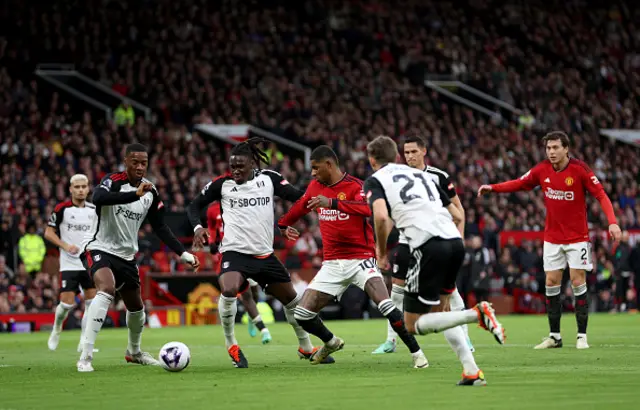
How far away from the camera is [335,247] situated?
12.1 metres

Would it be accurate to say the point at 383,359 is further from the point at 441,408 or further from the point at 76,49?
the point at 76,49

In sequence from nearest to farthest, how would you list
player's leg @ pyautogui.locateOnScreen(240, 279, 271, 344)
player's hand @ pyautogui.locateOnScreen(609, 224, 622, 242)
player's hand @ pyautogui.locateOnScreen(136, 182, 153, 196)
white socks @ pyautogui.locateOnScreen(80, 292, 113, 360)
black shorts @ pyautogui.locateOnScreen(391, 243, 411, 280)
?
player's hand @ pyautogui.locateOnScreen(136, 182, 153, 196) < white socks @ pyautogui.locateOnScreen(80, 292, 113, 360) < black shorts @ pyautogui.locateOnScreen(391, 243, 411, 280) < player's hand @ pyautogui.locateOnScreen(609, 224, 622, 242) < player's leg @ pyautogui.locateOnScreen(240, 279, 271, 344)

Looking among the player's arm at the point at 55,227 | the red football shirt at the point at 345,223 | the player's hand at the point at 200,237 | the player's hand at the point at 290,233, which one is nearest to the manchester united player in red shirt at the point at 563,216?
the red football shirt at the point at 345,223

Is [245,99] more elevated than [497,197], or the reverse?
[245,99]

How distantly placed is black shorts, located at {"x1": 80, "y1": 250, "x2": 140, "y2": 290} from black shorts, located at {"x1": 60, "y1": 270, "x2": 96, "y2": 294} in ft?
16.7

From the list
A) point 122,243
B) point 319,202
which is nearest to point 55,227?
point 122,243

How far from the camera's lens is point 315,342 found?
16906 millimetres

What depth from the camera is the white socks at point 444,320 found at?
9203 millimetres

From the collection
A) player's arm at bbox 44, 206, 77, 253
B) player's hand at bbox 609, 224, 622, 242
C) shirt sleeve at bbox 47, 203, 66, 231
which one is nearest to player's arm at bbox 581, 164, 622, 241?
player's hand at bbox 609, 224, 622, 242

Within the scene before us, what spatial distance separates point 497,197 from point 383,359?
2281 cm

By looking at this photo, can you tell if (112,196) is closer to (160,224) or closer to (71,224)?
(160,224)

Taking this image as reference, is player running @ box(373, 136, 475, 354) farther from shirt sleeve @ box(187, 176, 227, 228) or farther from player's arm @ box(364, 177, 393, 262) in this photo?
player's arm @ box(364, 177, 393, 262)

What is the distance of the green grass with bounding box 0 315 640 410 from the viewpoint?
330 inches

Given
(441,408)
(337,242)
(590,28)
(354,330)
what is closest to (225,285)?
(337,242)
